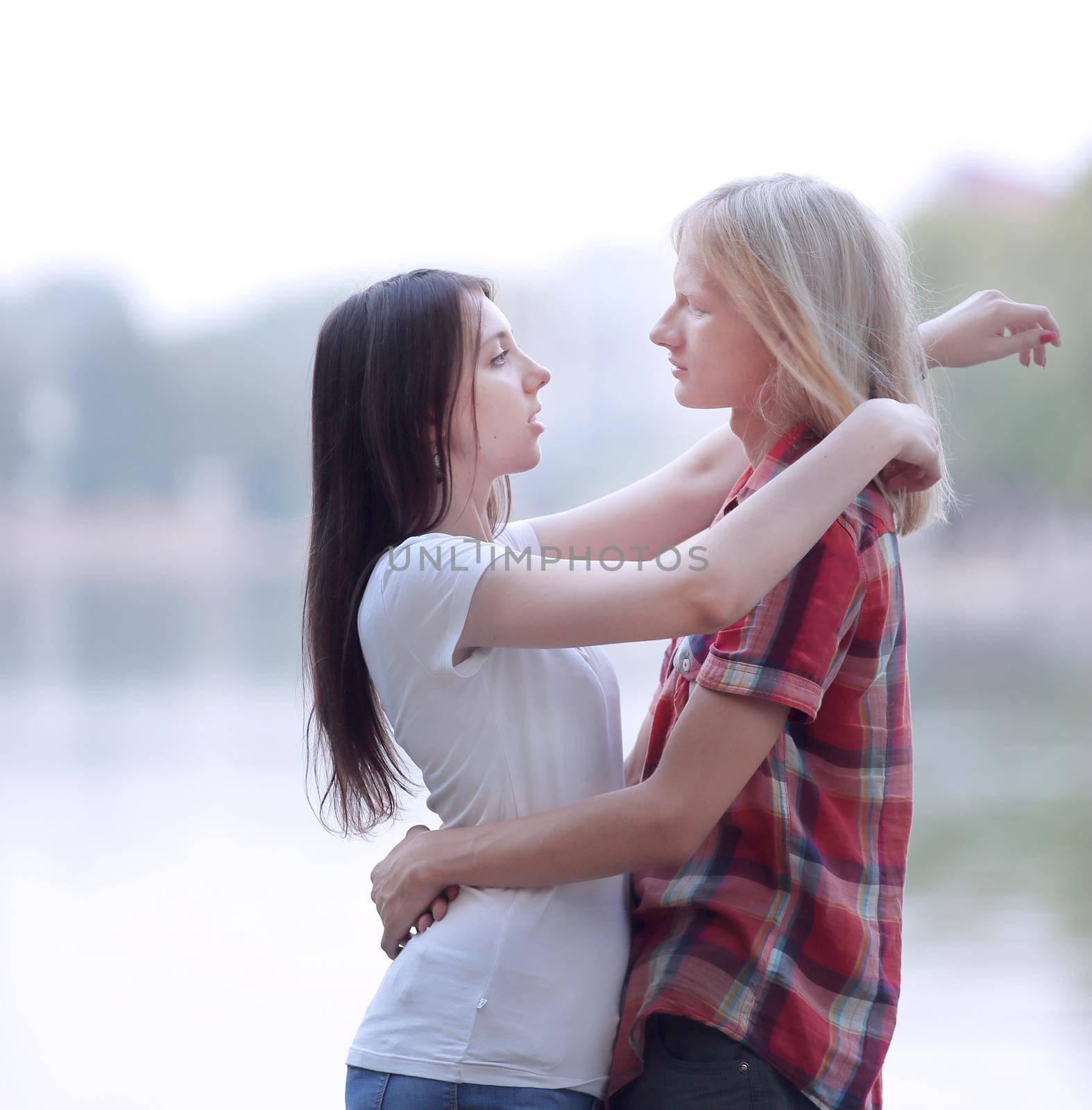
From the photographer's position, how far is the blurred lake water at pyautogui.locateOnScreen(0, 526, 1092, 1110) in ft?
8.87

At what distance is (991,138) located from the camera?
57.6 feet

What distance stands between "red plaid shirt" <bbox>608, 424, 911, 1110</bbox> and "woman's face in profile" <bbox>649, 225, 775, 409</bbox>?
16cm

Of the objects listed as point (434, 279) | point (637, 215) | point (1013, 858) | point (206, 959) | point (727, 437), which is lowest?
point (206, 959)

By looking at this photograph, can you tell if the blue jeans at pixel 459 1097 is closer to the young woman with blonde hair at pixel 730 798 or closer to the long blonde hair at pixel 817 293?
the young woman with blonde hair at pixel 730 798

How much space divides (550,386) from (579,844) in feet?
32.9

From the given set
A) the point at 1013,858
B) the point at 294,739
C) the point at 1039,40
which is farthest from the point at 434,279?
the point at 1039,40

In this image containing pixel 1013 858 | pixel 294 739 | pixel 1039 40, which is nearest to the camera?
pixel 1013 858

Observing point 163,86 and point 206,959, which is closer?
point 206,959

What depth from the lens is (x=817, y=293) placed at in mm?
1065

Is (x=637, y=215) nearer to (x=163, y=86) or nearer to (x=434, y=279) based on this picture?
(x=163, y=86)

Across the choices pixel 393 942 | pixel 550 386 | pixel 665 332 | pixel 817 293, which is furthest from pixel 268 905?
pixel 550 386

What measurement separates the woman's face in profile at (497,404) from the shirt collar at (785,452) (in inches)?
8.1

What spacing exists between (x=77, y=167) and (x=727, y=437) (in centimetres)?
2041

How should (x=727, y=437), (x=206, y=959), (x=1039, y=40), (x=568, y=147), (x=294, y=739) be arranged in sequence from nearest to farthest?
(x=727, y=437)
(x=206, y=959)
(x=294, y=739)
(x=1039, y=40)
(x=568, y=147)
